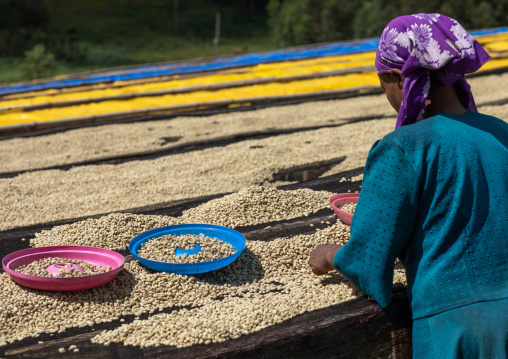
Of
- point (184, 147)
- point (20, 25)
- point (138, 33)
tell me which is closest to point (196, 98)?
point (184, 147)

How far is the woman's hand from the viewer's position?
6.36ft

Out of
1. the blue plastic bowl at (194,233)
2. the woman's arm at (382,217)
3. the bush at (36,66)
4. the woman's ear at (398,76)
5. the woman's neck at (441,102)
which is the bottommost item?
the bush at (36,66)

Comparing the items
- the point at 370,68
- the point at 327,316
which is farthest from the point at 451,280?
the point at 370,68

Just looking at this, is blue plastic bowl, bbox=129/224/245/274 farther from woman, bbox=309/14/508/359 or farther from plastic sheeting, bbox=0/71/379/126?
plastic sheeting, bbox=0/71/379/126

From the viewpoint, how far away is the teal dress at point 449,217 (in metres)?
1.55

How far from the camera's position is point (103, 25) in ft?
94.8

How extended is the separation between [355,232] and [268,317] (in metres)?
0.41

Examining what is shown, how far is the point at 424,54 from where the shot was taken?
1569 mm

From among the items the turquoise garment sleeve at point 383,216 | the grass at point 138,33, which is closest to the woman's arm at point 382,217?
the turquoise garment sleeve at point 383,216

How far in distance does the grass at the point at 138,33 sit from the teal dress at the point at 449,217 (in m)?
19.5

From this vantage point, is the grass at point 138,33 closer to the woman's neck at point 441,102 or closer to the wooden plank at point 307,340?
the wooden plank at point 307,340

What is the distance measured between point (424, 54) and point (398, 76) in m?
0.13

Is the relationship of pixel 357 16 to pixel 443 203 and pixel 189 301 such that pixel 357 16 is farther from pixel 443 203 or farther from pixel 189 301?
pixel 443 203

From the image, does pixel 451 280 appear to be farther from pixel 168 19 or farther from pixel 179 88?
pixel 168 19
